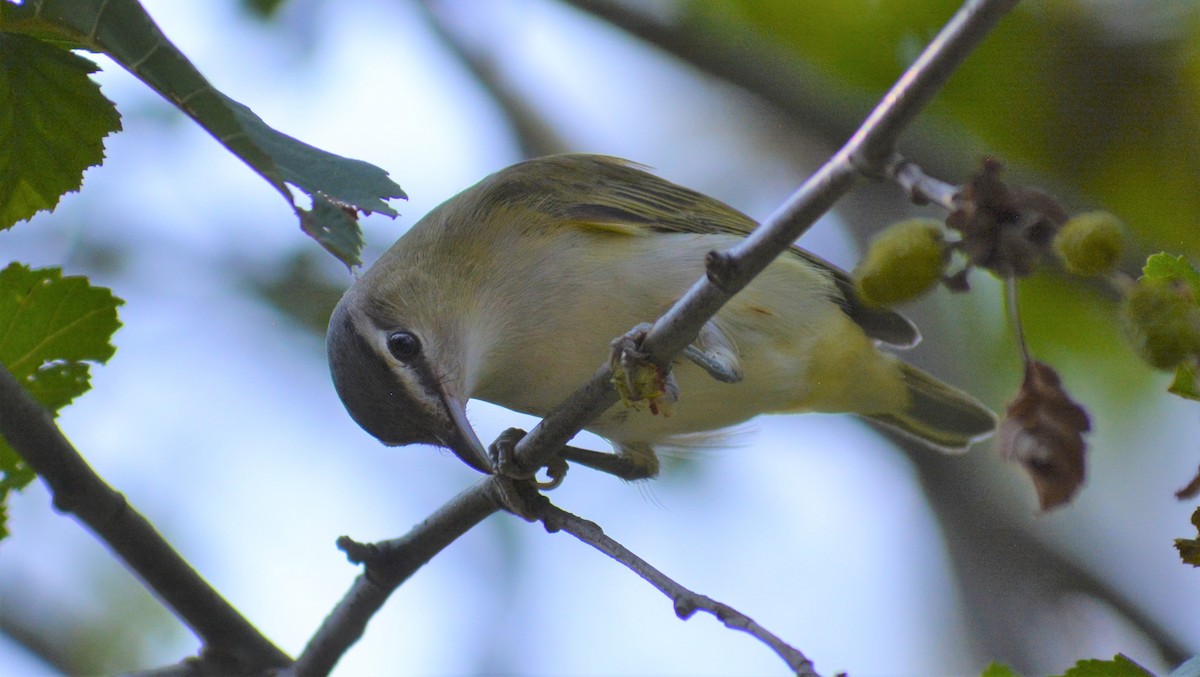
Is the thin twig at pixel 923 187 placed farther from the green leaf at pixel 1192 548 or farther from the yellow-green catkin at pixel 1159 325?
the green leaf at pixel 1192 548

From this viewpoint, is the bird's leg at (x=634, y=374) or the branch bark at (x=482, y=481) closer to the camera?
the branch bark at (x=482, y=481)

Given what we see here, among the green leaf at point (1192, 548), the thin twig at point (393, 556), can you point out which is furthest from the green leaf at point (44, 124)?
the green leaf at point (1192, 548)

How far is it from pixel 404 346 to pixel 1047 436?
8.56 feet

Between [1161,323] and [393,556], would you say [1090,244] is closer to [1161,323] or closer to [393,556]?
[1161,323]

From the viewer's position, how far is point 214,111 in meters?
1.92

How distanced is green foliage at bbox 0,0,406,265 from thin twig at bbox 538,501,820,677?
2.82 feet

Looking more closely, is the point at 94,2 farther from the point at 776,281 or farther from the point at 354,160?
the point at 776,281

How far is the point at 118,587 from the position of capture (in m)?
7.14

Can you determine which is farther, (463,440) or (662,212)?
(662,212)

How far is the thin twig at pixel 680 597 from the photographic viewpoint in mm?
1846

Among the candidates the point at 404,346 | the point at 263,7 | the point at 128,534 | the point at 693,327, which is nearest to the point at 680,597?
the point at 693,327

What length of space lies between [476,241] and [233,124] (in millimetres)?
2180

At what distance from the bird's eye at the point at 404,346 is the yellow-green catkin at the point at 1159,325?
261 centimetres

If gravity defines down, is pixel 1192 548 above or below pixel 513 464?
above
